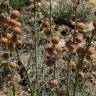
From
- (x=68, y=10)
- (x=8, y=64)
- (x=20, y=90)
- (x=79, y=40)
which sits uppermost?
(x=79, y=40)

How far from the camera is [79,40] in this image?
7.09 ft

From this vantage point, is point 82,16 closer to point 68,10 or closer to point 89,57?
point 68,10

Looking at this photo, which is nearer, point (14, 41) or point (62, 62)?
point (14, 41)

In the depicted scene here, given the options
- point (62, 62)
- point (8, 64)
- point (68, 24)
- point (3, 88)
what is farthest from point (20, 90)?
point (8, 64)

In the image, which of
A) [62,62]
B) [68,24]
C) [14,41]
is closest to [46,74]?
[62,62]

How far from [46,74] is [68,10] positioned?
1.66 metres

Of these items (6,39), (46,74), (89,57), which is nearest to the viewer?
(6,39)

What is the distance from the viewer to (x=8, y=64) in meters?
2.20

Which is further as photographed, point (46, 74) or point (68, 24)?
point (68, 24)

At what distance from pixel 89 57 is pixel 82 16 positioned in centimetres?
322

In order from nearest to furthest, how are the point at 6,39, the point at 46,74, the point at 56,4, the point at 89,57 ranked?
the point at 6,39 → the point at 89,57 → the point at 46,74 → the point at 56,4

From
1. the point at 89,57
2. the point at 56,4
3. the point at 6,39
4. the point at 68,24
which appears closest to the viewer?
the point at 6,39

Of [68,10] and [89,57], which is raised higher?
[89,57]

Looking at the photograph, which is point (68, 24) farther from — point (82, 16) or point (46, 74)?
point (46, 74)
